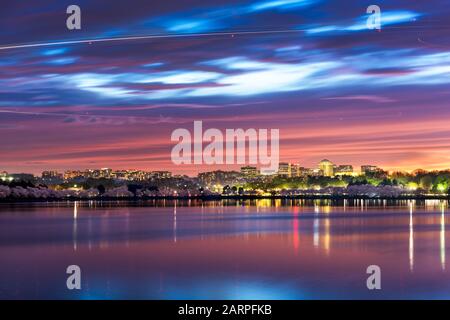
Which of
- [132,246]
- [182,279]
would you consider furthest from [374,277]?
[132,246]

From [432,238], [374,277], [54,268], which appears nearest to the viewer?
[374,277]

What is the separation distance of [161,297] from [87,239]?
26690 mm

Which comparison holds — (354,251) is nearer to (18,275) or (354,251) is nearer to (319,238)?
(319,238)

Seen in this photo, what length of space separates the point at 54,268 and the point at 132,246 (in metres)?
11.6

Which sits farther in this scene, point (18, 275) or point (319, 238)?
point (319, 238)

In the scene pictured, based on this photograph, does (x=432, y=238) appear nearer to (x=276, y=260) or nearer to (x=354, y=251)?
(x=354, y=251)

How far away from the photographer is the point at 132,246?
44.5 m
